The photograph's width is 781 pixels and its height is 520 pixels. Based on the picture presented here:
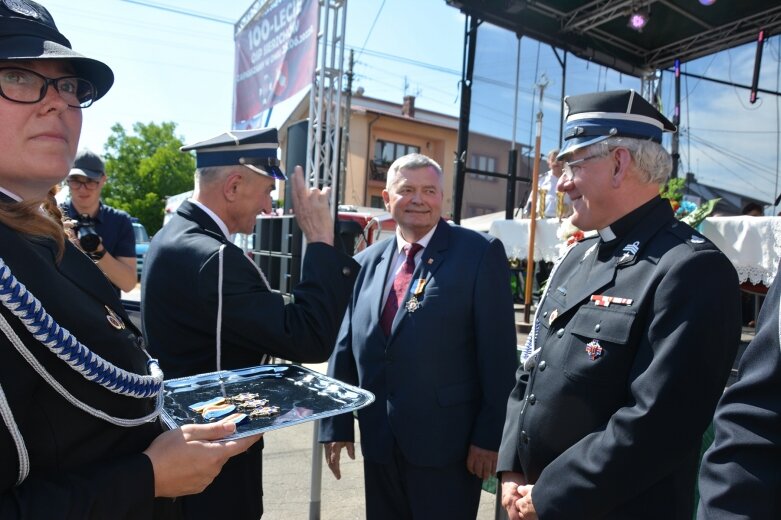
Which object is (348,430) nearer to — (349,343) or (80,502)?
(349,343)

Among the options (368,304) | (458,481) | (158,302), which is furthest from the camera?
(368,304)

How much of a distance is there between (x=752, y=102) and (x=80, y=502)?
351 inches

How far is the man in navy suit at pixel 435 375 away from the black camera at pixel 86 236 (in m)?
1.76

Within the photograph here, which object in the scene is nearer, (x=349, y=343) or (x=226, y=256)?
(x=226, y=256)

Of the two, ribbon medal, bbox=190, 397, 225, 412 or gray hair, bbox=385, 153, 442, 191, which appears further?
gray hair, bbox=385, 153, 442, 191

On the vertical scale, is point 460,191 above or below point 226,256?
above

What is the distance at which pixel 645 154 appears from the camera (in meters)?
1.71

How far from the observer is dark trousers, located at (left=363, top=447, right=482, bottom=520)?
2.17 meters

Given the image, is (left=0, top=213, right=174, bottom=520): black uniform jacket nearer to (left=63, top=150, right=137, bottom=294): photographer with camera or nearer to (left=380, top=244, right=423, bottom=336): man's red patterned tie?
(left=380, top=244, right=423, bottom=336): man's red patterned tie

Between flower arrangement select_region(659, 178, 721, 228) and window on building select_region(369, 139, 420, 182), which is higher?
window on building select_region(369, 139, 420, 182)

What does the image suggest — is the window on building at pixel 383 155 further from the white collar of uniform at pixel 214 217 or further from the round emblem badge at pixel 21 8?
the round emblem badge at pixel 21 8

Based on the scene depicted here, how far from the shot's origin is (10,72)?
3.01 ft

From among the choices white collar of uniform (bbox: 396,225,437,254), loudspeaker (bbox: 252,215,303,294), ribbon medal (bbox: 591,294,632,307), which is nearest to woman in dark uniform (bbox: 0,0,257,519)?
ribbon medal (bbox: 591,294,632,307)

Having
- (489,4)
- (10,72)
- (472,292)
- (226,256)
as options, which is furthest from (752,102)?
(10,72)
